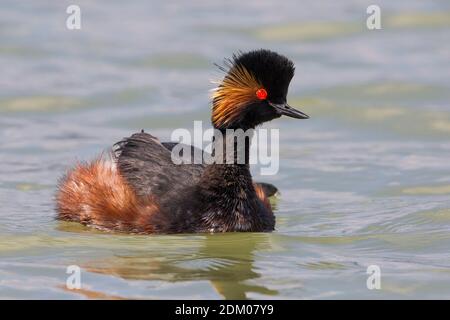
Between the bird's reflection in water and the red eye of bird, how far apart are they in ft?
3.77

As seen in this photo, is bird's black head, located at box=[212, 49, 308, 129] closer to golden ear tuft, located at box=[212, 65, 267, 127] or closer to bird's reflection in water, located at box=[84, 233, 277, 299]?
golden ear tuft, located at box=[212, 65, 267, 127]

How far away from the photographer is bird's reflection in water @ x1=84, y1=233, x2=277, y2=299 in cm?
902

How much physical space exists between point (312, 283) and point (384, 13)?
35.1ft

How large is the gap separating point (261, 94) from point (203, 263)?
1.59 m

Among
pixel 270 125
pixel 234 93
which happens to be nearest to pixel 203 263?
pixel 234 93

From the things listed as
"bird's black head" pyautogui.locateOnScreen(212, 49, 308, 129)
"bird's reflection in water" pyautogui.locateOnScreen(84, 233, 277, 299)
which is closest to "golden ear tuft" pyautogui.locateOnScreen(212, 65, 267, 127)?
"bird's black head" pyautogui.locateOnScreen(212, 49, 308, 129)

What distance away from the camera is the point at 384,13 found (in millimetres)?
19062

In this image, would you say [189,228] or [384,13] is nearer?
[189,228]

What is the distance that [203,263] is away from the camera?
31.0 ft

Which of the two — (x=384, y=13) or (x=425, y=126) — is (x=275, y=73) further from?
(x=384, y=13)

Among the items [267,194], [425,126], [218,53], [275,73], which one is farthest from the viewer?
[218,53]

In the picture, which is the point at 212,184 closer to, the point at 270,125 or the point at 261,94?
the point at 261,94

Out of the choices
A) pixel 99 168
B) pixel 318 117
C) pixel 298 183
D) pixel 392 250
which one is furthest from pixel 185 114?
pixel 392 250

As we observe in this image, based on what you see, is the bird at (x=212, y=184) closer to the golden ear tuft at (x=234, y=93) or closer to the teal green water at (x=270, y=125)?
the golden ear tuft at (x=234, y=93)
